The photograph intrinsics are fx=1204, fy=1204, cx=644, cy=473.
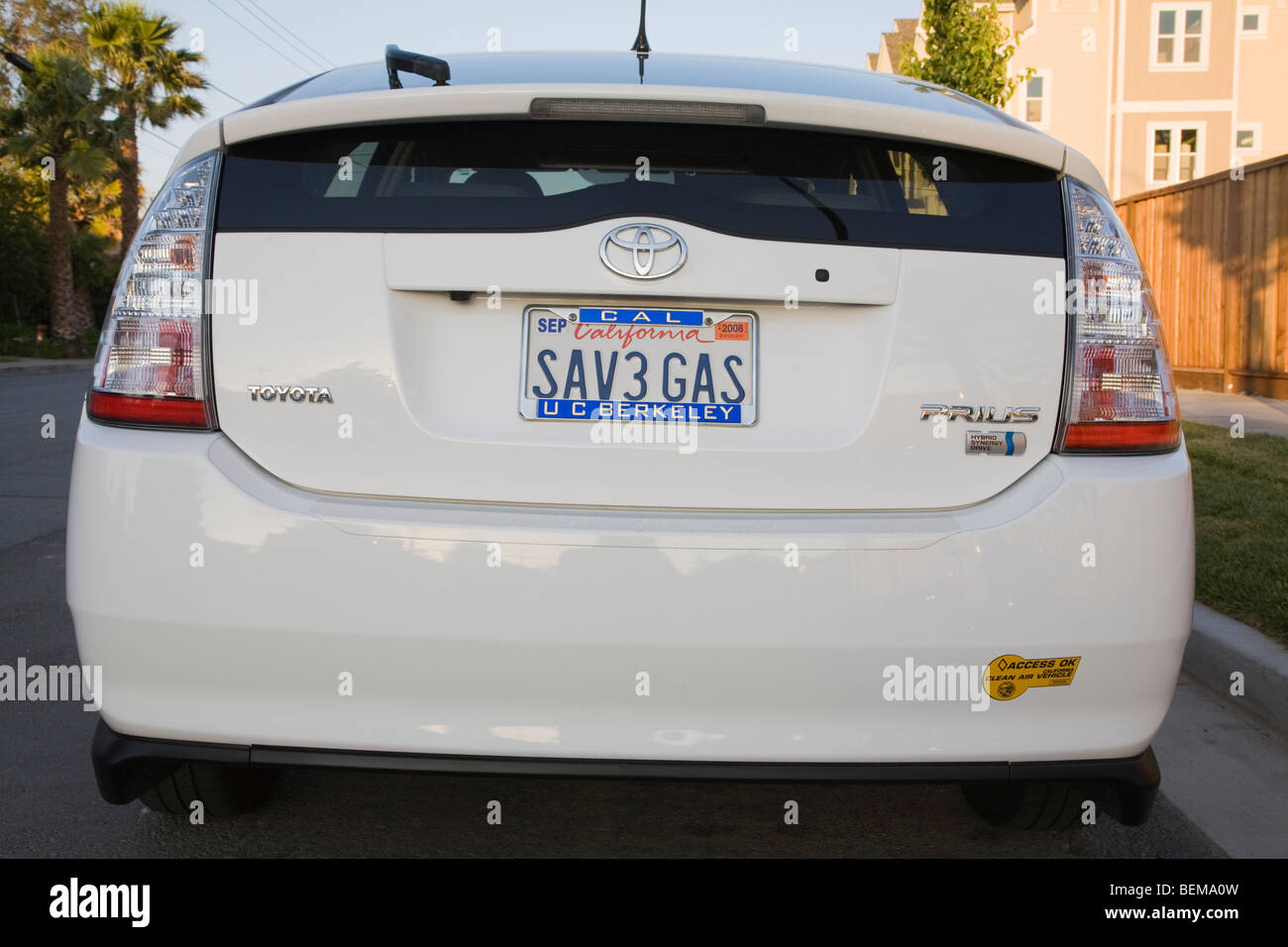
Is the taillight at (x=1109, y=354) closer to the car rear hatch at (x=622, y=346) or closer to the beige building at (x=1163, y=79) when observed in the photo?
the car rear hatch at (x=622, y=346)

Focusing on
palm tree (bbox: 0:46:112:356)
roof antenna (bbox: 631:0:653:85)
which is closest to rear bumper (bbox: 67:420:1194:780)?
roof antenna (bbox: 631:0:653:85)

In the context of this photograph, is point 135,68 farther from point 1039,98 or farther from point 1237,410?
point 1237,410

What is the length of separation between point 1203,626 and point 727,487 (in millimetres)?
2970

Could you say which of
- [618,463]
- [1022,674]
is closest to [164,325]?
[618,463]

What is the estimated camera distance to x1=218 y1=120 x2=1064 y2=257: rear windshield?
2.08m

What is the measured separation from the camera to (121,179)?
3281 cm

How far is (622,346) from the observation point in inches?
81.2

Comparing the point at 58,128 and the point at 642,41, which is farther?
the point at 58,128

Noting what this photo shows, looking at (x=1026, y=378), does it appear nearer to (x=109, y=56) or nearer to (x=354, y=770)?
(x=354, y=770)

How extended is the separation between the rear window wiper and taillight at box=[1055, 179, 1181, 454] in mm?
1207

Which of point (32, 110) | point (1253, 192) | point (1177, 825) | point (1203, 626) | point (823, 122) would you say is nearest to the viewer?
point (823, 122)

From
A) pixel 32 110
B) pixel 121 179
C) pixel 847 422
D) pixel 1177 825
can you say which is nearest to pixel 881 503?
pixel 847 422

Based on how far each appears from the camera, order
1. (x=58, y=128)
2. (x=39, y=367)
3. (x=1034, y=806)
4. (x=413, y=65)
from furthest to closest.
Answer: (x=58, y=128), (x=39, y=367), (x=1034, y=806), (x=413, y=65)

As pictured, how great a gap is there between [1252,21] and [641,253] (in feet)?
115
